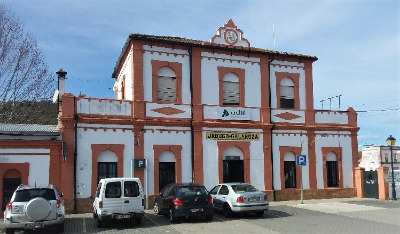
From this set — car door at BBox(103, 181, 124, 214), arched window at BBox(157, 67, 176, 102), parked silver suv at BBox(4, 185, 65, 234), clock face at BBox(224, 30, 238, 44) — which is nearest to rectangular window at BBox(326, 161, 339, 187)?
clock face at BBox(224, 30, 238, 44)

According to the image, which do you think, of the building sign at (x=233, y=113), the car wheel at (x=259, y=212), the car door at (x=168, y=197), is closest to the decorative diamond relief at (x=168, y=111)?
the building sign at (x=233, y=113)

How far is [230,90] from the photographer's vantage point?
73.5 feet

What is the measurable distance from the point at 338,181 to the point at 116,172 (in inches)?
549

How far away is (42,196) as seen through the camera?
13.2m

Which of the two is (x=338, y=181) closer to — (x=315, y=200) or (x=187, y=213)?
(x=315, y=200)

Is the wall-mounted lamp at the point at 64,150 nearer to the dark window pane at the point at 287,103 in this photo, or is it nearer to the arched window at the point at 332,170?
the dark window pane at the point at 287,103

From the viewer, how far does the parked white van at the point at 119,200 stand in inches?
549

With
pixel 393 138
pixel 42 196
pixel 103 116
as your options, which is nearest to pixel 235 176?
pixel 103 116

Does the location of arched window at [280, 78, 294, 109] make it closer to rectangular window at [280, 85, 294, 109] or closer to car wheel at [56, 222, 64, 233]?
rectangular window at [280, 85, 294, 109]

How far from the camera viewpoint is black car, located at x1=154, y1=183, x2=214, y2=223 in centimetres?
1471

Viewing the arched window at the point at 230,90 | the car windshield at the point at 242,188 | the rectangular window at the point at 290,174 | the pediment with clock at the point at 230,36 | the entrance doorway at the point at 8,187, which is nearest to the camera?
the car windshield at the point at 242,188

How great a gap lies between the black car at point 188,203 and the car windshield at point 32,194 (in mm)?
4510

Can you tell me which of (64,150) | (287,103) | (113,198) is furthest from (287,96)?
(113,198)

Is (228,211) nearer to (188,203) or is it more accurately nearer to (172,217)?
(188,203)
